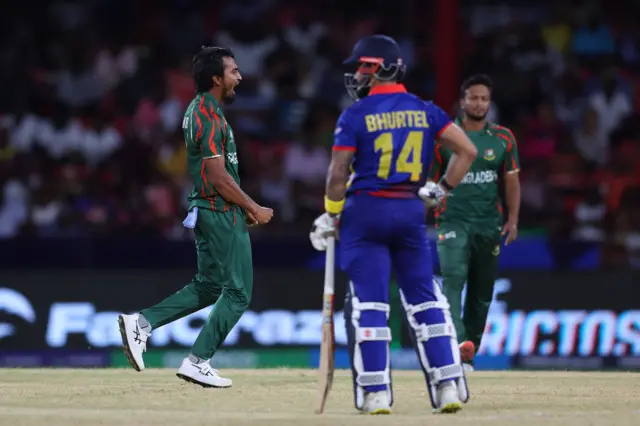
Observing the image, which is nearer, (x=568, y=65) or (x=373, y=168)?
(x=373, y=168)

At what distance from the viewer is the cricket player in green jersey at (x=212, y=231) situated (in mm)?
9508

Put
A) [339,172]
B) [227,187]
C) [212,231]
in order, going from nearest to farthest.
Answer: [339,172]
[227,187]
[212,231]

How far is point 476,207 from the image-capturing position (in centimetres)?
1152

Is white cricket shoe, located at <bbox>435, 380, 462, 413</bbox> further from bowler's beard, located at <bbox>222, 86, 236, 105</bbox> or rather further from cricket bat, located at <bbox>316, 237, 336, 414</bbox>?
bowler's beard, located at <bbox>222, 86, 236, 105</bbox>

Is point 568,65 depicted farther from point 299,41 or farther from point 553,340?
point 553,340

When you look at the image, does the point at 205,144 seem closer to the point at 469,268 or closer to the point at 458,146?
the point at 458,146

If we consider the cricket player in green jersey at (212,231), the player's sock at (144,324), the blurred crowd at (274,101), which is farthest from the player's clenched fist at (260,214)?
the blurred crowd at (274,101)

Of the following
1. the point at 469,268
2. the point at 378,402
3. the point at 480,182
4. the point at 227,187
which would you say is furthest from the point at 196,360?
the point at 480,182

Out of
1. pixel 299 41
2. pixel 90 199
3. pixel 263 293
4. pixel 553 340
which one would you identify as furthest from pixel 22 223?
pixel 553 340

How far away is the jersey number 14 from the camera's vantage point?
8.12 m

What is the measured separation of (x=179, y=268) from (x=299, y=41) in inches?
220

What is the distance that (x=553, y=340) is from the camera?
48.4ft

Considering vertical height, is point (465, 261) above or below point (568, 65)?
below

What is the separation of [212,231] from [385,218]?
1837 mm
